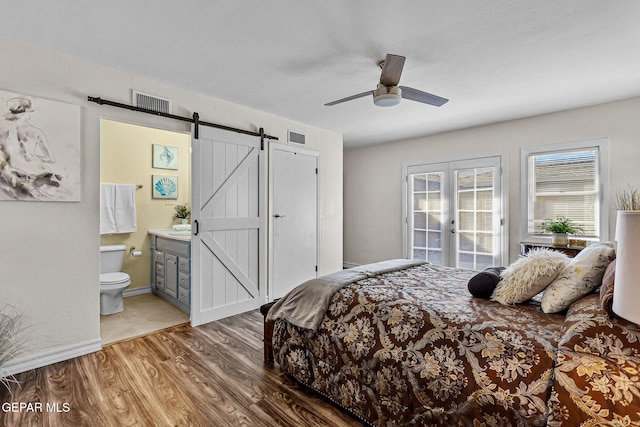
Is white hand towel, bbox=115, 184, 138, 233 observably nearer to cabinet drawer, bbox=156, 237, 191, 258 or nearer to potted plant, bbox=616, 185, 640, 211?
cabinet drawer, bbox=156, 237, 191, 258

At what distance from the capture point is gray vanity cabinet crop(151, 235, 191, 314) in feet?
11.8

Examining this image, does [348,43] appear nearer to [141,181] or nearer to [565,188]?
[565,188]

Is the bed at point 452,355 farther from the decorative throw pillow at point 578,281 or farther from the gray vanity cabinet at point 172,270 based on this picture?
the gray vanity cabinet at point 172,270

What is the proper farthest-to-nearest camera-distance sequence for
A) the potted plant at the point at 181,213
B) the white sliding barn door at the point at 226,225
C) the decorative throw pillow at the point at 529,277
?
the potted plant at the point at 181,213 < the white sliding barn door at the point at 226,225 < the decorative throw pillow at the point at 529,277

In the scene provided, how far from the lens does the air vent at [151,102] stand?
9.51ft

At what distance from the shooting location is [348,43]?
7.61 feet

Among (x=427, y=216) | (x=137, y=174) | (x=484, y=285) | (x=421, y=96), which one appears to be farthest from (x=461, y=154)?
(x=137, y=174)

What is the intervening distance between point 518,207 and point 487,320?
3.35 meters

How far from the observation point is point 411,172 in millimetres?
5402

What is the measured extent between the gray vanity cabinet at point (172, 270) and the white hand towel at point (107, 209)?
541 mm

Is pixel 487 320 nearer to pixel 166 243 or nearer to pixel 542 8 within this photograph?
pixel 542 8

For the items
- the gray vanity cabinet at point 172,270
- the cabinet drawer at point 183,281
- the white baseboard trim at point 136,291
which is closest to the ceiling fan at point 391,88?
the gray vanity cabinet at point 172,270

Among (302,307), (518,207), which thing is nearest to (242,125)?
(302,307)

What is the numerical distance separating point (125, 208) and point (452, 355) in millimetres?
4312
